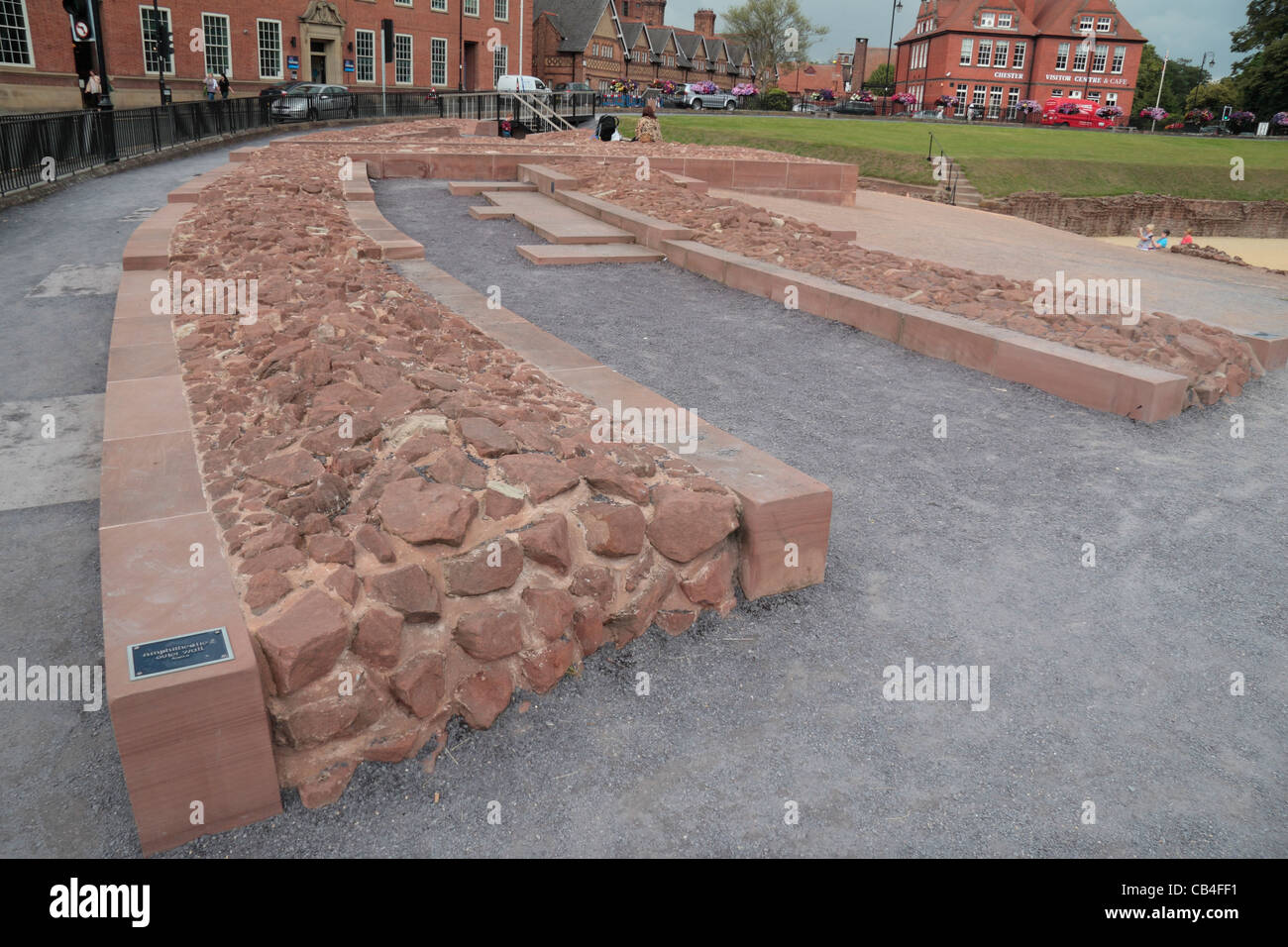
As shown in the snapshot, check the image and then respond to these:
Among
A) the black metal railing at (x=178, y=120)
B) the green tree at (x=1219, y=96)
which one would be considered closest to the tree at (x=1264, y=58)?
the green tree at (x=1219, y=96)

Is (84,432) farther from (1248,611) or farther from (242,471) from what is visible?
(1248,611)

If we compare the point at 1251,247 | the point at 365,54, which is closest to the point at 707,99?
the point at 365,54

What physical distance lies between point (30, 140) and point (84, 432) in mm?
12620

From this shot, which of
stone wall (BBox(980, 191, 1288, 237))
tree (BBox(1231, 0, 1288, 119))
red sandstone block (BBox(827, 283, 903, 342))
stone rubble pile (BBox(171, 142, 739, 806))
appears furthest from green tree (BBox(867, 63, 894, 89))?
stone rubble pile (BBox(171, 142, 739, 806))

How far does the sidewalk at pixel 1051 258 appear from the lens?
952cm

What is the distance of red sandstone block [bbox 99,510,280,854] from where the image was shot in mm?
2545

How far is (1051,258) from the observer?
12781 millimetres

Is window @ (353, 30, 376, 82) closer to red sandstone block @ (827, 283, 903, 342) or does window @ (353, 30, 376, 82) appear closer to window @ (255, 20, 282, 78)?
window @ (255, 20, 282, 78)

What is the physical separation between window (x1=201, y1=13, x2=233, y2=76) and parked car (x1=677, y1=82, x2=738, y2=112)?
95.8 feet

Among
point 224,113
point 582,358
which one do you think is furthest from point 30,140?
point 582,358

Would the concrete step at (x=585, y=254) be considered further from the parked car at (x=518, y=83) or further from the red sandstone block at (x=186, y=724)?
the parked car at (x=518, y=83)

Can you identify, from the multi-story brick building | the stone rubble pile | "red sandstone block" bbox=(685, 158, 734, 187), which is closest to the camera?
the stone rubble pile

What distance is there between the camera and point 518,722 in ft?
10.6

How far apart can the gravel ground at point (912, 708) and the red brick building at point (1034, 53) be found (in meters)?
80.7
